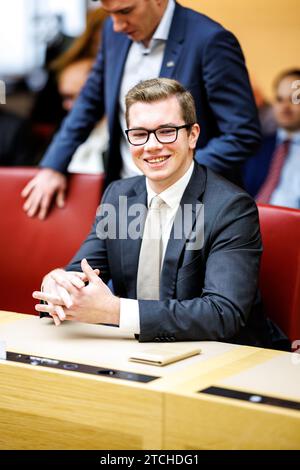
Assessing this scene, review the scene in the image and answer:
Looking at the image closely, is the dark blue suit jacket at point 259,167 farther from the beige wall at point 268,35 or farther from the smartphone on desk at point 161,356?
the smartphone on desk at point 161,356

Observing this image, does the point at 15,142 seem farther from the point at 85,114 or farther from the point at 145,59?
the point at 145,59

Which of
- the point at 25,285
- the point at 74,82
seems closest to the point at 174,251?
the point at 25,285

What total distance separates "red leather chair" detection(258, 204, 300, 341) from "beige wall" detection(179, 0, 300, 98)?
6.67 feet

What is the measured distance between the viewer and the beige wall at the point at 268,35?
4348 millimetres

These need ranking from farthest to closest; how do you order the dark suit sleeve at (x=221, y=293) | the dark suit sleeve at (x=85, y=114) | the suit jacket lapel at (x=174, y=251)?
1. the dark suit sleeve at (x=85, y=114)
2. the suit jacket lapel at (x=174, y=251)
3. the dark suit sleeve at (x=221, y=293)

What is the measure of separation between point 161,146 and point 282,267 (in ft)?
1.66

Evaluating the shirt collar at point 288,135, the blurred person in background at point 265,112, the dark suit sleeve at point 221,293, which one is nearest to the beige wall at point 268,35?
the blurred person in background at point 265,112

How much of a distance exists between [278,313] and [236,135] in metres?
0.67

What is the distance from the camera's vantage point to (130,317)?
2037mm

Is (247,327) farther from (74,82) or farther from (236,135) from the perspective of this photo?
(74,82)

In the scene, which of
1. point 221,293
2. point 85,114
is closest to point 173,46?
point 85,114

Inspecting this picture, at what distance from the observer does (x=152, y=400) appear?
161cm

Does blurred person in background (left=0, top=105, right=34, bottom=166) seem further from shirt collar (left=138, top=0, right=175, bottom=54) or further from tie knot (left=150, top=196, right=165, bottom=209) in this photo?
tie knot (left=150, top=196, right=165, bottom=209)

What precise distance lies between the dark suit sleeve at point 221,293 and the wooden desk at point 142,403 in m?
0.06
